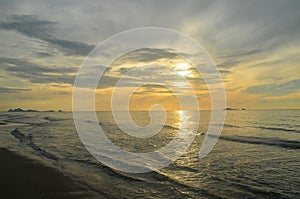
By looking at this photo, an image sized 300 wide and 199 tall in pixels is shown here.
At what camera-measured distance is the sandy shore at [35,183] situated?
10.1 metres

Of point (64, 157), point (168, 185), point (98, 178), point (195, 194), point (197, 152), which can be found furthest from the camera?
point (197, 152)

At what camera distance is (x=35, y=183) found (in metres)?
11.7

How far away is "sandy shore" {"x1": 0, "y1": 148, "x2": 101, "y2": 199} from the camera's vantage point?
10133 mm

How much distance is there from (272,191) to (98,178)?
870cm

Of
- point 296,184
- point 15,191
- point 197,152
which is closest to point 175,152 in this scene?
point 197,152

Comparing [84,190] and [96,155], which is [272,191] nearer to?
[84,190]

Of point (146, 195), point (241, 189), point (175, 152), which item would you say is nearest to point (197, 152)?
point (175, 152)

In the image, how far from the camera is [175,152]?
2153 cm

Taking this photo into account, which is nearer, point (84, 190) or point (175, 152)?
point (84, 190)

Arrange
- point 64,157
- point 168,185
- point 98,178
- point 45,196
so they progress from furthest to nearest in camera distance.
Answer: point 64,157 → point 98,178 → point 168,185 → point 45,196

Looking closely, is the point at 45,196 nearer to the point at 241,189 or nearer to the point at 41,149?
the point at 241,189

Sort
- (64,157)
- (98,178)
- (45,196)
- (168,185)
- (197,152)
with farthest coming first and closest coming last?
(197,152) < (64,157) < (98,178) < (168,185) < (45,196)

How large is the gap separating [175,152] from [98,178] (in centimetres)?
987

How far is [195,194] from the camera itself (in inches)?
422
